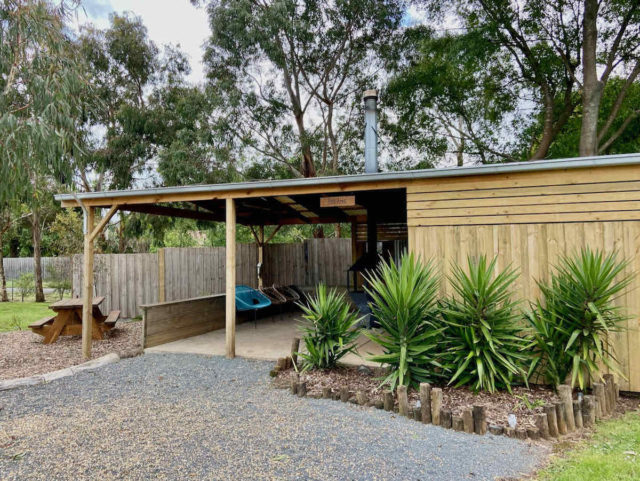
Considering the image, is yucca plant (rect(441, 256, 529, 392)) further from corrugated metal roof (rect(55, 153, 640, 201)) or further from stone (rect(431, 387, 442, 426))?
corrugated metal roof (rect(55, 153, 640, 201))

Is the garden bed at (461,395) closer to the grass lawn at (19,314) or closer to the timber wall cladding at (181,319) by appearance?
the timber wall cladding at (181,319)

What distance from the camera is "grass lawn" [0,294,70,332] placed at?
8.51m

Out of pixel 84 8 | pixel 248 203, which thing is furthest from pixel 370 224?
pixel 84 8

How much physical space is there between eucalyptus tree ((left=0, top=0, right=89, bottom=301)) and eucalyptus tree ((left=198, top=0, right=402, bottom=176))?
21.4ft

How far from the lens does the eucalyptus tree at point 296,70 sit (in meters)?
13.3

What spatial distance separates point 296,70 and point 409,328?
12.2 meters

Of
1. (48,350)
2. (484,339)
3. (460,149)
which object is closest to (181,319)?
(48,350)

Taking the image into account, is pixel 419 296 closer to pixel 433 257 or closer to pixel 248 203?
pixel 433 257

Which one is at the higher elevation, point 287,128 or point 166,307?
point 287,128

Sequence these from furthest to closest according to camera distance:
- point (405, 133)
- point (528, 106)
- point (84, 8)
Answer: point (405, 133), point (528, 106), point (84, 8)

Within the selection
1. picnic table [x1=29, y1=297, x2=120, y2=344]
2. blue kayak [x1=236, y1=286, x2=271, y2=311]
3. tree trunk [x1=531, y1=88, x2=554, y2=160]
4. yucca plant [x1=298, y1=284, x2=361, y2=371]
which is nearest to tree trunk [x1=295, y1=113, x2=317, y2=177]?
tree trunk [x1=531, y1=88, x2=554, y2=160]

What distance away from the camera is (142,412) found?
3.69 meters

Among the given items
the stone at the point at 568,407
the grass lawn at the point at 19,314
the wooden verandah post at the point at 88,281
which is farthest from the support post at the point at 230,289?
the grass lawn at the point at 19,314

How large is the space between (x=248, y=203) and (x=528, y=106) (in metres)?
9.80
